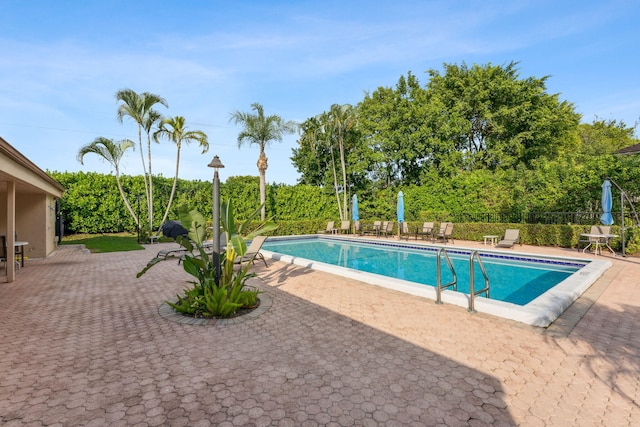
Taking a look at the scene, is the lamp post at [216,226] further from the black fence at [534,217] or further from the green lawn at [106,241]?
the black fence at [534,217]

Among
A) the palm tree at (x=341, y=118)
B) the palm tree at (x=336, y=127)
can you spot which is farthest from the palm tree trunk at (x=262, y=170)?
the palm tree at (x=341, y=118)

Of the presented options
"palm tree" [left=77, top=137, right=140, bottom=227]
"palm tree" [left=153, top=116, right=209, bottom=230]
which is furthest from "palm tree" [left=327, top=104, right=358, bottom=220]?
"palm tree" [left=77, top=137, right=140, bottom=227]

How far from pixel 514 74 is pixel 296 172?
22876 millimetres

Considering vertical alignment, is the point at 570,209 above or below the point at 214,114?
below

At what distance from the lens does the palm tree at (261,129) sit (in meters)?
22.1

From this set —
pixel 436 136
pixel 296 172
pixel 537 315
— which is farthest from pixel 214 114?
pixel 537 315

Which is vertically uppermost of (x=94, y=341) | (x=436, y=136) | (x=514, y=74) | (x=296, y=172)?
(x=514, y=74)

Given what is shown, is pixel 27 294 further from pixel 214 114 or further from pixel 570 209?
pixel 570 209

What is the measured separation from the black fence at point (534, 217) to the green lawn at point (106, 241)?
58.8ft

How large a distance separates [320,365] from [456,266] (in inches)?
364

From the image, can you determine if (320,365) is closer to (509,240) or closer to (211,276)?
(211,276)

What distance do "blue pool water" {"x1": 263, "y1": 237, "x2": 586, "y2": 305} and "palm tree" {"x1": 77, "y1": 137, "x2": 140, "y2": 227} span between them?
1003cm

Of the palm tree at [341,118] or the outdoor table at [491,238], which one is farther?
the palm tree at [341,118]

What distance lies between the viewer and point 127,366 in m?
3.65
